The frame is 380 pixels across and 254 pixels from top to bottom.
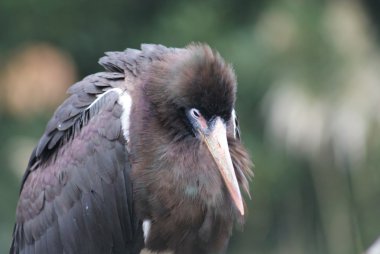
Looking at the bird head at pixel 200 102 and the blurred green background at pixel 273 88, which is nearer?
the bird head at pixel 200 102

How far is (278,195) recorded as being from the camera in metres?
11.8

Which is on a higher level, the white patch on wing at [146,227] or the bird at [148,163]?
the bird at [148,163]

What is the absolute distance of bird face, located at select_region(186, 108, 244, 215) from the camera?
497 cm

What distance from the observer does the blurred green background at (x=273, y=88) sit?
1048 centimetres

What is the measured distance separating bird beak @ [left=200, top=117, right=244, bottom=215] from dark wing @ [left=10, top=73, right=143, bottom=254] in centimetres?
35

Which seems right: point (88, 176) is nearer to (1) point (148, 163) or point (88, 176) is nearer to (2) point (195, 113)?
(1) point (148, 163)

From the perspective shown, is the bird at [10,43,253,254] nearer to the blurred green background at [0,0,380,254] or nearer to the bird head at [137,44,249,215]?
the bird head at [137,44,249,215]

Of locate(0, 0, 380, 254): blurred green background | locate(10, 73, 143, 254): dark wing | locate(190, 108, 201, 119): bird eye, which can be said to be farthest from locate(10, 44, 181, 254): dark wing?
locate(0, 0, 380, 254): blurred green background

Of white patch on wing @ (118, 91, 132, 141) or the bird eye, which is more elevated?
white patch on wing @ (118, 91, 132, 141)

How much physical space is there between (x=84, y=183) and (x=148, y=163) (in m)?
0.31

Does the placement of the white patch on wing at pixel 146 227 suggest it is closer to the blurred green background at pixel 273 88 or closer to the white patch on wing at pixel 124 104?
Result: the white patch on wing at pixel 124 104

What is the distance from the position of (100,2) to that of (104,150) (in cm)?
894

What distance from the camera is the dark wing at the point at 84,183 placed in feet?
16.6

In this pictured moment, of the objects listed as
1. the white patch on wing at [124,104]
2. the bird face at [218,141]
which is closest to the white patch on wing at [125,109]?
the white patch on wing at [124,104]
